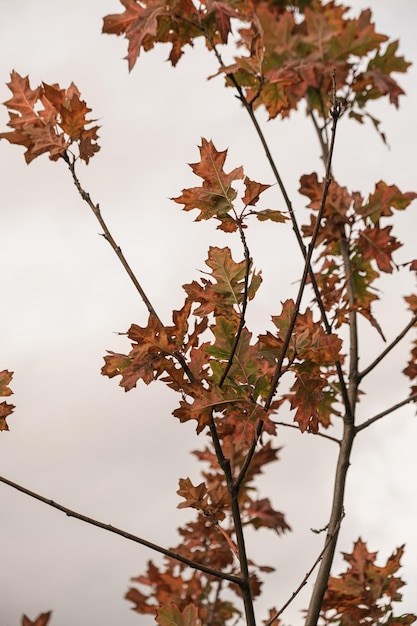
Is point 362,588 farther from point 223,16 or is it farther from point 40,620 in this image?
point 223,16

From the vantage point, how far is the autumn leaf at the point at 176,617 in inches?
72.8

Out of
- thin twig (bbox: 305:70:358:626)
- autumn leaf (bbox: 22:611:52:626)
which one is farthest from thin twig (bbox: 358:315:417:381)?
autumn leaf (bbox: 22:611:52:626)

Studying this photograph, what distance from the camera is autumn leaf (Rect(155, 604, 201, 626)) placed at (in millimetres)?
1850

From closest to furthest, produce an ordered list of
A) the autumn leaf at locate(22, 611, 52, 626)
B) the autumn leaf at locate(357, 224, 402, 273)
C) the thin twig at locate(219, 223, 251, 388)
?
the autumn leaf at locate(22, 611, 52, 626), the thin twig at locate(219, 223, 251, 388), the autumn leaf at locate(357, 224, 402, 273)

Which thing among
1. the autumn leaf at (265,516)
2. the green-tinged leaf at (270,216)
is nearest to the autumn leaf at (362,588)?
the autumn leaf at (265,516)

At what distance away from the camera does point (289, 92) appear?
3.07 m

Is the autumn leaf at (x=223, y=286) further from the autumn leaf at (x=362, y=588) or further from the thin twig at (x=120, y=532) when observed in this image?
the autumn leaf at (x=362, y=588)

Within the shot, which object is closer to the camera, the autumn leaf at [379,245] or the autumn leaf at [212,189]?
the autumn leaf at [212,189]

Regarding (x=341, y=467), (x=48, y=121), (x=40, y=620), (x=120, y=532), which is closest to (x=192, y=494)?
(x=120, y=532)

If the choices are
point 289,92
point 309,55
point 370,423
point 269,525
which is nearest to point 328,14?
point 289,92

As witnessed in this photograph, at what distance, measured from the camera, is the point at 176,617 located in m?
1.86

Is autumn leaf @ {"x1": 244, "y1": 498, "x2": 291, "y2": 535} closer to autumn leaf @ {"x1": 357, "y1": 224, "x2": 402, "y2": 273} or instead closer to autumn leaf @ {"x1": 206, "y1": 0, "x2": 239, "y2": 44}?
autumn leaf @ {"x1": 357, "y1": 224, "x2": 402, "y2": 273}

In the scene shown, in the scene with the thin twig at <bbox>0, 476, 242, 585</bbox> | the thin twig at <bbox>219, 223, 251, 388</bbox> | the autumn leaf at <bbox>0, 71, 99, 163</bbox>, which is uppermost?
the autumn leaf at <bbox>0, 71, 99, 163</bbox>

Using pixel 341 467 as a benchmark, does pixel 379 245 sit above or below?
above
